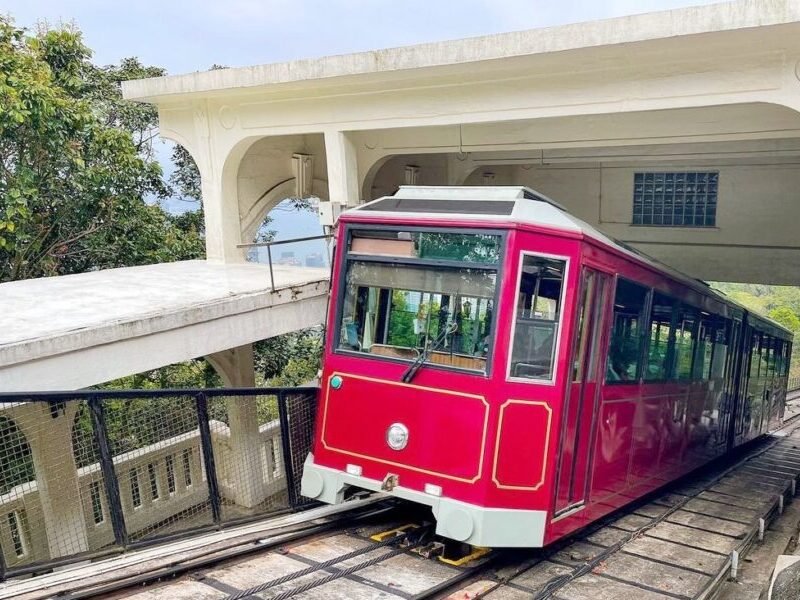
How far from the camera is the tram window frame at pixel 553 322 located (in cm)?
502

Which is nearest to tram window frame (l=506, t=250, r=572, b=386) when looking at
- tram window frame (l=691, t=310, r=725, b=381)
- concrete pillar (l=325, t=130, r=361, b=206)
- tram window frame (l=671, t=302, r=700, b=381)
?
tram window frame (l=671, t=302, r=700, b=381)

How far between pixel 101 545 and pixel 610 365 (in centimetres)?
441

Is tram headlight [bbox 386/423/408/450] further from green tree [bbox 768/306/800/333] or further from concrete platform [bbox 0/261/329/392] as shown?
green tree [bbox 768/306/800/333]

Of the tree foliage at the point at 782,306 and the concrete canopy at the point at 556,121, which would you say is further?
the tree foliage at the point at 782,306

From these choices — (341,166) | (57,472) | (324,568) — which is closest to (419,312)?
(324,568)

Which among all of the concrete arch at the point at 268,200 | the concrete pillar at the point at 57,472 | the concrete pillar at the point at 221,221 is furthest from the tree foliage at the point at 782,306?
the concrete pillar at the point at 57,472

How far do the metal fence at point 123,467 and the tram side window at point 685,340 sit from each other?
406cm

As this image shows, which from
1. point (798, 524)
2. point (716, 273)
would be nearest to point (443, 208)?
point (798, 524)

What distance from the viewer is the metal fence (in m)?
4.92

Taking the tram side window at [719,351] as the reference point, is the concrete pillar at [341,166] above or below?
above

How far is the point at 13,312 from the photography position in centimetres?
684

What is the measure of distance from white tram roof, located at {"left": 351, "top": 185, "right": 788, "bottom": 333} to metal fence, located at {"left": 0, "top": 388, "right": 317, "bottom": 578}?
222 cm

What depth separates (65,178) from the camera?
34.3 ft

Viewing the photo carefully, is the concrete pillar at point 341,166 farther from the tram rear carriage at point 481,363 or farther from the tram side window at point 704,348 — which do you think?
the tram side window at point 704,348
